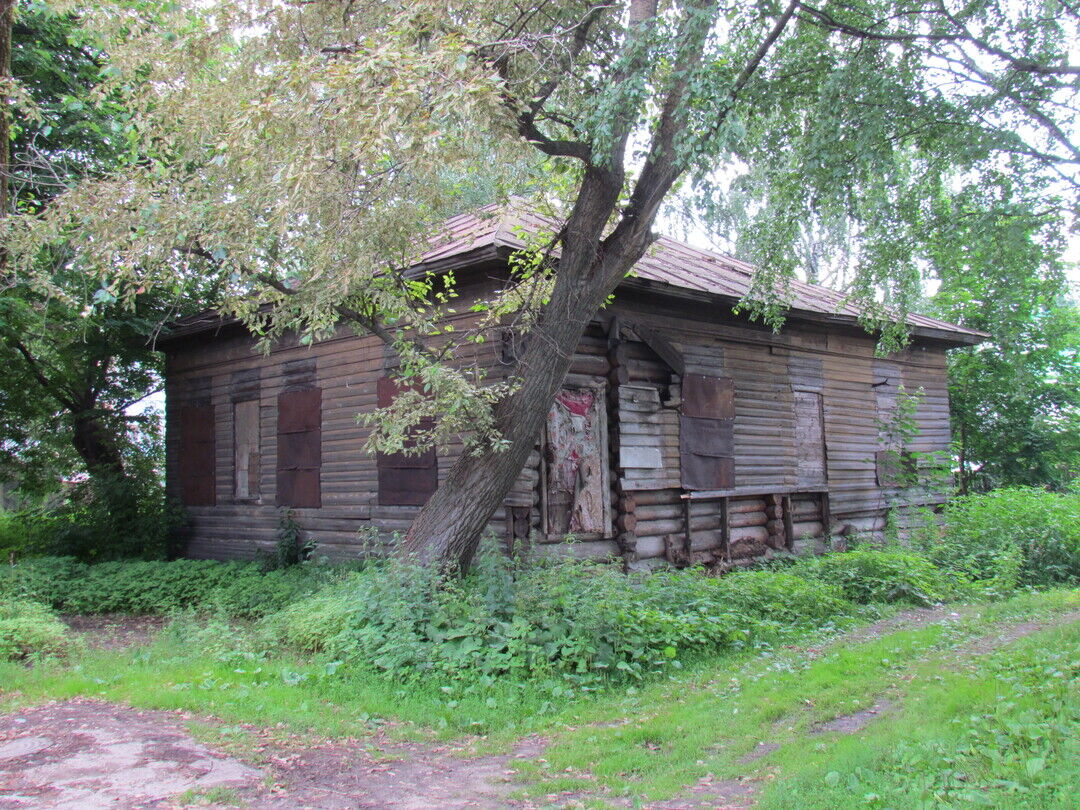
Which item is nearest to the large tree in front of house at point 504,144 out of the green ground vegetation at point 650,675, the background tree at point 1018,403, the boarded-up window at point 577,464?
the green ground vegetation at point 650,675

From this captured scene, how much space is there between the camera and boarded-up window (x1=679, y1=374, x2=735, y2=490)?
12.4 metres

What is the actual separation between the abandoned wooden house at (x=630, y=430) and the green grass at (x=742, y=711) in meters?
3.27

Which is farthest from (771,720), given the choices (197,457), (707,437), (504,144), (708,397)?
(197,457)

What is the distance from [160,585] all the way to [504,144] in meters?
7.91

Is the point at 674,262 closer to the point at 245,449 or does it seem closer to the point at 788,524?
the point at 788,524

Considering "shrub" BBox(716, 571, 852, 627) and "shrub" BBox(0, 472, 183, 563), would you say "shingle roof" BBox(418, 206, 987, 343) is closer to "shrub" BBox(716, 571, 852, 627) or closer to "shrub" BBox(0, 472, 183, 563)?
"shrub" BBox(716, 571, 852, 627)

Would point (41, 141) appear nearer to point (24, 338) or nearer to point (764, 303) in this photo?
point (24, 338)

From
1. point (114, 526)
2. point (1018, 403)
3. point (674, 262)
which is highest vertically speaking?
point (674, 262)

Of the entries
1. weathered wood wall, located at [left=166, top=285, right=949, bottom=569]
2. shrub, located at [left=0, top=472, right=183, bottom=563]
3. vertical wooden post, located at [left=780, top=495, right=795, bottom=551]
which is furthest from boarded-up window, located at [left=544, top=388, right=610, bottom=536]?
shrub, located at [left=0, top=472, right=183, bottom=563]

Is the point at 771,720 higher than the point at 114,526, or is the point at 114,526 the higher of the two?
the point at 114,526

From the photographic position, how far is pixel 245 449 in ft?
47.3

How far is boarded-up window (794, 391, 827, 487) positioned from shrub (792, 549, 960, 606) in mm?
3075

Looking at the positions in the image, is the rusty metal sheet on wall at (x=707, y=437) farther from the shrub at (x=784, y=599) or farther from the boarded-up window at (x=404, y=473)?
the boarded-up window at (x=404, y=473)

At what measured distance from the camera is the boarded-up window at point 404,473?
1118 centimetres
